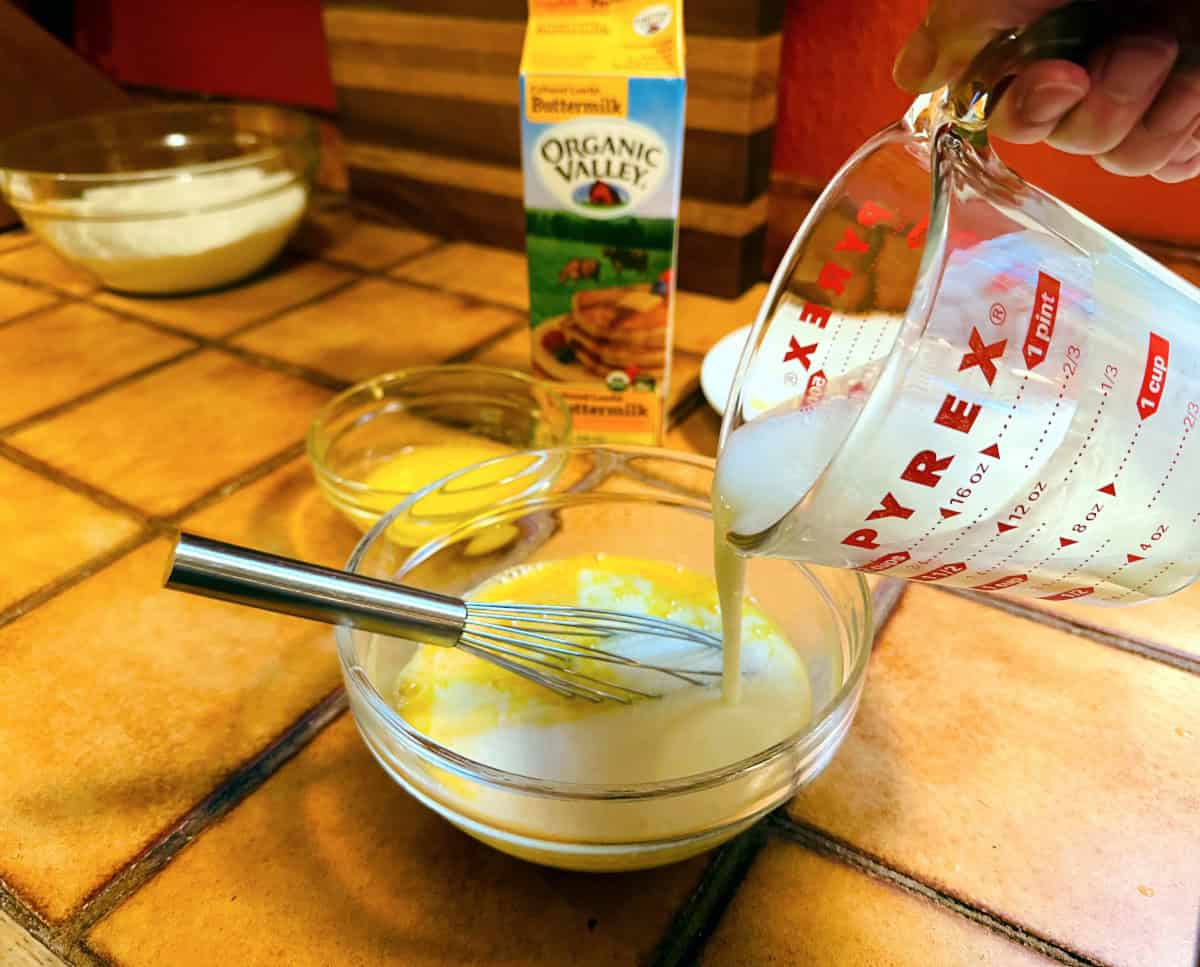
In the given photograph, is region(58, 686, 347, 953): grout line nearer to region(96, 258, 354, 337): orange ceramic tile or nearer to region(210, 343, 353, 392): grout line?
region(210, 343, 353, 392): grout line

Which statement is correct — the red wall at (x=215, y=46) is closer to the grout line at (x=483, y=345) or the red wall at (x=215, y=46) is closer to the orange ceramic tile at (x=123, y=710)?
the grout line at (x=483, y=345)

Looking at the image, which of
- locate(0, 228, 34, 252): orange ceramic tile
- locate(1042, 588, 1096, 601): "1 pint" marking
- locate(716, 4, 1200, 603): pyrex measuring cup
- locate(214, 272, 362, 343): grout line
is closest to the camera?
locate(716, 4, 1200, 603): pyrex measuring cup

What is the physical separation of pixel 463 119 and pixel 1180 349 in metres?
0.99

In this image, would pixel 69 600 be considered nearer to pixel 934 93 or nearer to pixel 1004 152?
pixel 934 93

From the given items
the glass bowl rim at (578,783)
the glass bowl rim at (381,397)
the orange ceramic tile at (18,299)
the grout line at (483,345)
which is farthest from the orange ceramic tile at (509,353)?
the orange ceramic tile at (18,299)

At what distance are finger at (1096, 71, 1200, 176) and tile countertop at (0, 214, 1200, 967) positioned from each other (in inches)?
11.7

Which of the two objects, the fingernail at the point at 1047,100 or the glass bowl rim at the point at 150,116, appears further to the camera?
the glass bowl rim at the point at 150,116

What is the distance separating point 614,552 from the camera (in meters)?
0.69

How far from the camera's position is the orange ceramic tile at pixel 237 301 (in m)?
1.10

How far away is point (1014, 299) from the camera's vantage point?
1.24 feet

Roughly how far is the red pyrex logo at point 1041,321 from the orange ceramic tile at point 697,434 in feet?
1.51

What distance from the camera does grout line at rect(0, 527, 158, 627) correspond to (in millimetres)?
661

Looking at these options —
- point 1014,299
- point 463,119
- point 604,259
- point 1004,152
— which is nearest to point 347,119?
point 463,119

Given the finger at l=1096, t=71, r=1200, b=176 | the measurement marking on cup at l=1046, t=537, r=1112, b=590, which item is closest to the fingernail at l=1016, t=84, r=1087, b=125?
the finger at l=1096, t=71, r=1200, b=176
